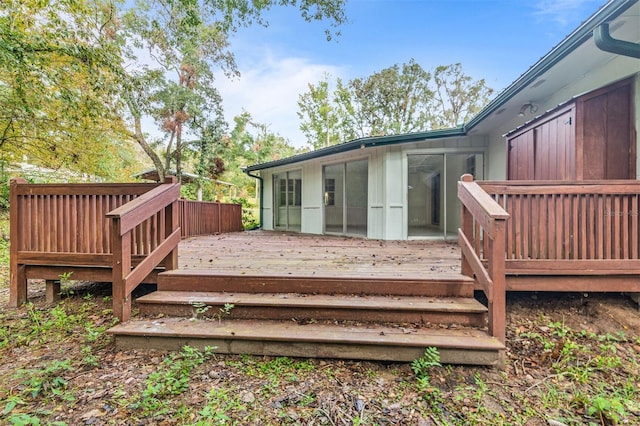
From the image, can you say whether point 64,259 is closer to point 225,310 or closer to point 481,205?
point 225,310

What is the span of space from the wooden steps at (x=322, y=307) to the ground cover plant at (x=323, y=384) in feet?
1.24

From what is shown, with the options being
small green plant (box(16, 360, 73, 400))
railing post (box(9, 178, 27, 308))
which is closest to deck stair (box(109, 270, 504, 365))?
small green plant (box(16, 360, 73, 400))

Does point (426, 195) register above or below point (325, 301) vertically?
above

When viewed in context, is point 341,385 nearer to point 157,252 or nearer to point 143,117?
point 157,252

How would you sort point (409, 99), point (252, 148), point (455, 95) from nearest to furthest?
point (409, 99) → point (455, 95) → point (252, 148)

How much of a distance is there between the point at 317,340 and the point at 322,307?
0.36m

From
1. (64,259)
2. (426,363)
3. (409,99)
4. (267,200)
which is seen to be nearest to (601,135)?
(426,363)

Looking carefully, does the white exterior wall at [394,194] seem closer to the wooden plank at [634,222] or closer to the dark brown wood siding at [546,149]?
the dark brown wood siding at [546,149]

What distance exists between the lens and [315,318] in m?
2.46

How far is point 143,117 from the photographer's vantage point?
1150 cm

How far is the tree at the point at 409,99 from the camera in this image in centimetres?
1883

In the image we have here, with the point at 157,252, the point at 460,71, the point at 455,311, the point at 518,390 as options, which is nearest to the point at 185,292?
the point at 157,252

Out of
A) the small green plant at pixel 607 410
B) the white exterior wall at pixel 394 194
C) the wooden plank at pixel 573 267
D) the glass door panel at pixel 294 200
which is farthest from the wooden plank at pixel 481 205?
the glass door panel at pixel 294 200

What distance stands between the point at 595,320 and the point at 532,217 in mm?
1122
